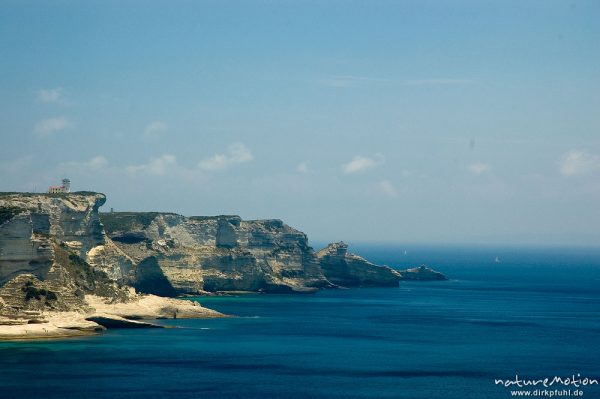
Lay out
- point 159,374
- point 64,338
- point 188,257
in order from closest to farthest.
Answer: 1. point 159,374
2. point 64,338
3. point 188,257

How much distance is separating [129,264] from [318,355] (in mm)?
55873

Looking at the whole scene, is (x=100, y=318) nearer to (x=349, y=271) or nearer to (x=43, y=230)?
(x=43, y=230)

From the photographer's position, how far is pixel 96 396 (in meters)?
67.4

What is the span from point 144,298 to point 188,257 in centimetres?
3550

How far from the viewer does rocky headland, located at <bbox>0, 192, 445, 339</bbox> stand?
318 ft

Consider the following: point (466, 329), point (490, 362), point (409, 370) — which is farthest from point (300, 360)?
point (466, 329)

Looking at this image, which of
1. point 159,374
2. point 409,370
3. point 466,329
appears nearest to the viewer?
point 159,374

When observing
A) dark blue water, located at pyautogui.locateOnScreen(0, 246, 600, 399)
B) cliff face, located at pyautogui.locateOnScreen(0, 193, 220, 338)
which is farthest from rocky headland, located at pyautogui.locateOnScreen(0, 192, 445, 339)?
dark blue water, located at pyautogui.locateOnScreen(0, 246, 600, 399)

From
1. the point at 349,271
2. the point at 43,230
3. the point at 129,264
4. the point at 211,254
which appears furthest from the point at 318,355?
the point at 349,271

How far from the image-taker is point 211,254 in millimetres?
157875

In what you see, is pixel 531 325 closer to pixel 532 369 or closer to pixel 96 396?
pixel 532 369

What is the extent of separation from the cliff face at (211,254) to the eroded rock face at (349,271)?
5.76 meters

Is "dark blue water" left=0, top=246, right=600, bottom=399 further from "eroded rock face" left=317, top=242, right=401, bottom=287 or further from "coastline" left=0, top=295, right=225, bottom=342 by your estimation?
"eroded rock face" left=317, top=242, right=401, bottom=287

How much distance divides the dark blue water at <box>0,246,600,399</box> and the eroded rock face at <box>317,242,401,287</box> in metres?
47.0
